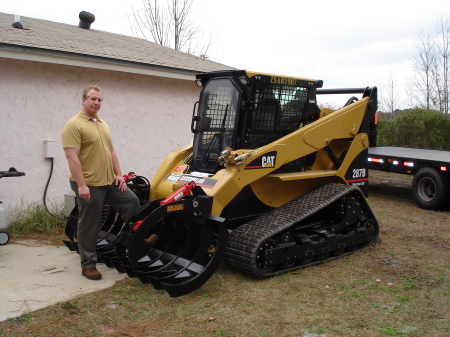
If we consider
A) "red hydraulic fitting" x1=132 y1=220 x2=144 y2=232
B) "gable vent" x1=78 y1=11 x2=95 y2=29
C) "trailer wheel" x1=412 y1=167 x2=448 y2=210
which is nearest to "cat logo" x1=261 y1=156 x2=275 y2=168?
"red hydraulic fitting" x1=132 y1=220 x2=144 y2=232

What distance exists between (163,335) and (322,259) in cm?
259

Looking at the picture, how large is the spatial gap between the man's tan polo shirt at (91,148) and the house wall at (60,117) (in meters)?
2.74

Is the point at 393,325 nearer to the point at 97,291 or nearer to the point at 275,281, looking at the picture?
the point at 275,281

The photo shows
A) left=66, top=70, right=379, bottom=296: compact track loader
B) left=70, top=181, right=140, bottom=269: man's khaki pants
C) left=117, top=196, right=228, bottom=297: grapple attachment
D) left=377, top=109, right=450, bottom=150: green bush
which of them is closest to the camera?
left=117, top=196, right=228, bottom=297: grapple attachment

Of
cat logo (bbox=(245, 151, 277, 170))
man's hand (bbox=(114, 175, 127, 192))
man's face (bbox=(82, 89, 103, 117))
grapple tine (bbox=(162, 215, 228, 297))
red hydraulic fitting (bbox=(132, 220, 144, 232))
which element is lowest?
grapple tine (bbox=(162, 215, 228, 297))

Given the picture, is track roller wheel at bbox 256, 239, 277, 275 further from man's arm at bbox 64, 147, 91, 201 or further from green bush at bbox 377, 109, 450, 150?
green bush at bbox 377, 109, 450, 150

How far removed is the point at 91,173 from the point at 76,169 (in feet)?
0.78

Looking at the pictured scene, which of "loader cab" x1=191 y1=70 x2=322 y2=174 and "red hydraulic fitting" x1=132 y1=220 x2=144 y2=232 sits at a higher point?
"loader cab" x1=191 y1=70 x2=322 y2=174

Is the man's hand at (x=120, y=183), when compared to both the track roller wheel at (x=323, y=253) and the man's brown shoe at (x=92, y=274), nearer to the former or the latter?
the man's brown shoe at (x=92, y=274)

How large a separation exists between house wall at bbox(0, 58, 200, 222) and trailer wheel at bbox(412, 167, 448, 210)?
492 cm

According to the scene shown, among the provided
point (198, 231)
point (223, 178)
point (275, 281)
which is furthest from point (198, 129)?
point (275, 281)

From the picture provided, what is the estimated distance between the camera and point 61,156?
7738mm

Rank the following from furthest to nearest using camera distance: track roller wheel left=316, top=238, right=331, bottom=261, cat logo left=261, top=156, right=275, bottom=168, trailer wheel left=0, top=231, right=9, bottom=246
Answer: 1. trailer wheel left=0, top=231, right=9, bottom=246
2. track roller wheel left=316, top=238, right=331, bottom=261
3. cat logo left=261, top=156, right=275, bottom=168

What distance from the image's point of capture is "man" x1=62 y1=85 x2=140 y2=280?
4.79m
